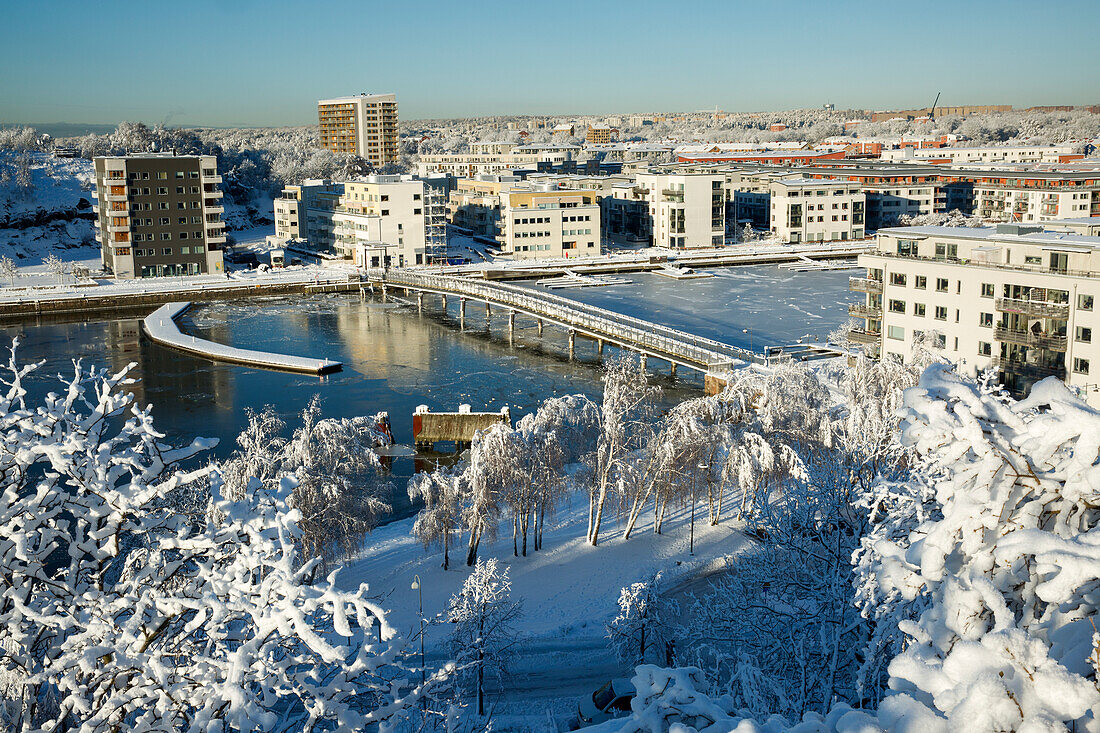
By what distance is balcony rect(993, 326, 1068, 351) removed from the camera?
→ 14.8 m

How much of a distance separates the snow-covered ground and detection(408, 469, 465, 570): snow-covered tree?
11.6 inches

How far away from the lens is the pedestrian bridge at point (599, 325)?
2209cm

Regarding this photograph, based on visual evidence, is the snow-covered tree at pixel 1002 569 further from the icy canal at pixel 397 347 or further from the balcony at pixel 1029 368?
the icy canal at pixel 397 347

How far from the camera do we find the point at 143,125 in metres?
69.2

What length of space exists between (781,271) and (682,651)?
3541 centimetres

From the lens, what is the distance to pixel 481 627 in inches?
359

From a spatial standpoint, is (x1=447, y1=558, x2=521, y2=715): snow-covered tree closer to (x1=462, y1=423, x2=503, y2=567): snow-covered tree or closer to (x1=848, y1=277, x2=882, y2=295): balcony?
(x1=462, y1=423, x2=503, y2=567): snow-covered tree

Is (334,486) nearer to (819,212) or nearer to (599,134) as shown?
(819,212)

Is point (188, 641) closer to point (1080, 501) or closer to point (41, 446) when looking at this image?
point (41, 446)

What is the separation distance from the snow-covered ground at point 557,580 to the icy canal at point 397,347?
147 inches

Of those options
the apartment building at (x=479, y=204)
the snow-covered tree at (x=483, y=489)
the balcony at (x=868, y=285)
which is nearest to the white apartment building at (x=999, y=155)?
the apartment building at (x=479, y=204)

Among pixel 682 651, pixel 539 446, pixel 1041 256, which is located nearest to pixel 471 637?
pixel 682 651

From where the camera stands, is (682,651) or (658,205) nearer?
(682,651)

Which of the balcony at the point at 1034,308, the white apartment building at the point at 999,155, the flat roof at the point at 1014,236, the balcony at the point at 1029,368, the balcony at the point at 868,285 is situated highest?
the white apartment building at the point at 999,155
